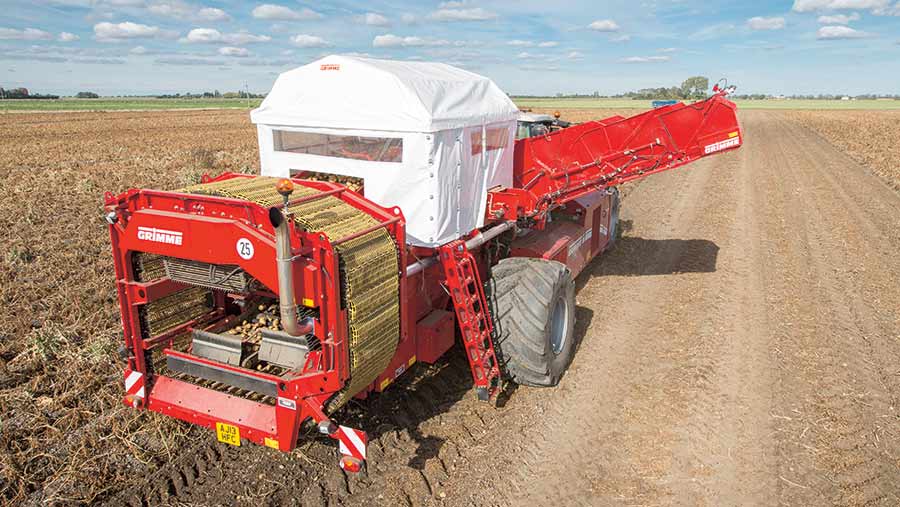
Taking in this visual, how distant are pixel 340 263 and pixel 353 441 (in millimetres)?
1259

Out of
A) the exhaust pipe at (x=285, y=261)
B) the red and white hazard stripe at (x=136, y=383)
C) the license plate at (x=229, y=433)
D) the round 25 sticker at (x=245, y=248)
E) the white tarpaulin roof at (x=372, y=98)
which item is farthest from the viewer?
the white tarpaulin roof at (x=372, y=98)

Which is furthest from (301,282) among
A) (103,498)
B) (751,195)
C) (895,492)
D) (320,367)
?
(751,195)

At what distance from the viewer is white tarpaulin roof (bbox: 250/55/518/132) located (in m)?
5.39

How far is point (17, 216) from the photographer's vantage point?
40.5ft

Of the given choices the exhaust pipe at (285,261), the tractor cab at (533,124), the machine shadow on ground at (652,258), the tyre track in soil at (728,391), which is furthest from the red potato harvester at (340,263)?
the tractor cab at (533,124)

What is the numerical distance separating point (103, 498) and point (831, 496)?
17.8 feet

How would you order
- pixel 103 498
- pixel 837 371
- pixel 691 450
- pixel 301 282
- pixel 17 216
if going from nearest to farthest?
1. pixel 301 282
2. pixel 103 498
3. pixel 691 450
4. pixel 837 371
5. pixel 17 216

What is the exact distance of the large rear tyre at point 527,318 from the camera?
5930 millimetres

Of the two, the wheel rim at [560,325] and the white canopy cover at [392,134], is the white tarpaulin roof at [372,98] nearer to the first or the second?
the white canopy cover at [392,134]

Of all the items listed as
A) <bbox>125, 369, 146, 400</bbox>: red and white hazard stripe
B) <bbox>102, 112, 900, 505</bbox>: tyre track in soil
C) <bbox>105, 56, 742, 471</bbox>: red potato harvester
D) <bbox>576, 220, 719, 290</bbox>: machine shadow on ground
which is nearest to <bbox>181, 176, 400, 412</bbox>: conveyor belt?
<bbox>105, 56, 742, 471</bbox>: red potato harvester

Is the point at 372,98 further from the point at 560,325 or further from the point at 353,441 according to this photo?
the point at 560,325

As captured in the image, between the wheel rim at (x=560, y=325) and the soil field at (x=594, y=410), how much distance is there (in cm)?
37

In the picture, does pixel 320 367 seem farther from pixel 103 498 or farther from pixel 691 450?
pixel 691 450

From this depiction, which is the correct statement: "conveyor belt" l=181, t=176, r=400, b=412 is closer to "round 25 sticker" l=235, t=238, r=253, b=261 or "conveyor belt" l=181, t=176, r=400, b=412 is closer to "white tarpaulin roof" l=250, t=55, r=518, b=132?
"round 25 sticker" l=235, t=238, r=253, b=261
